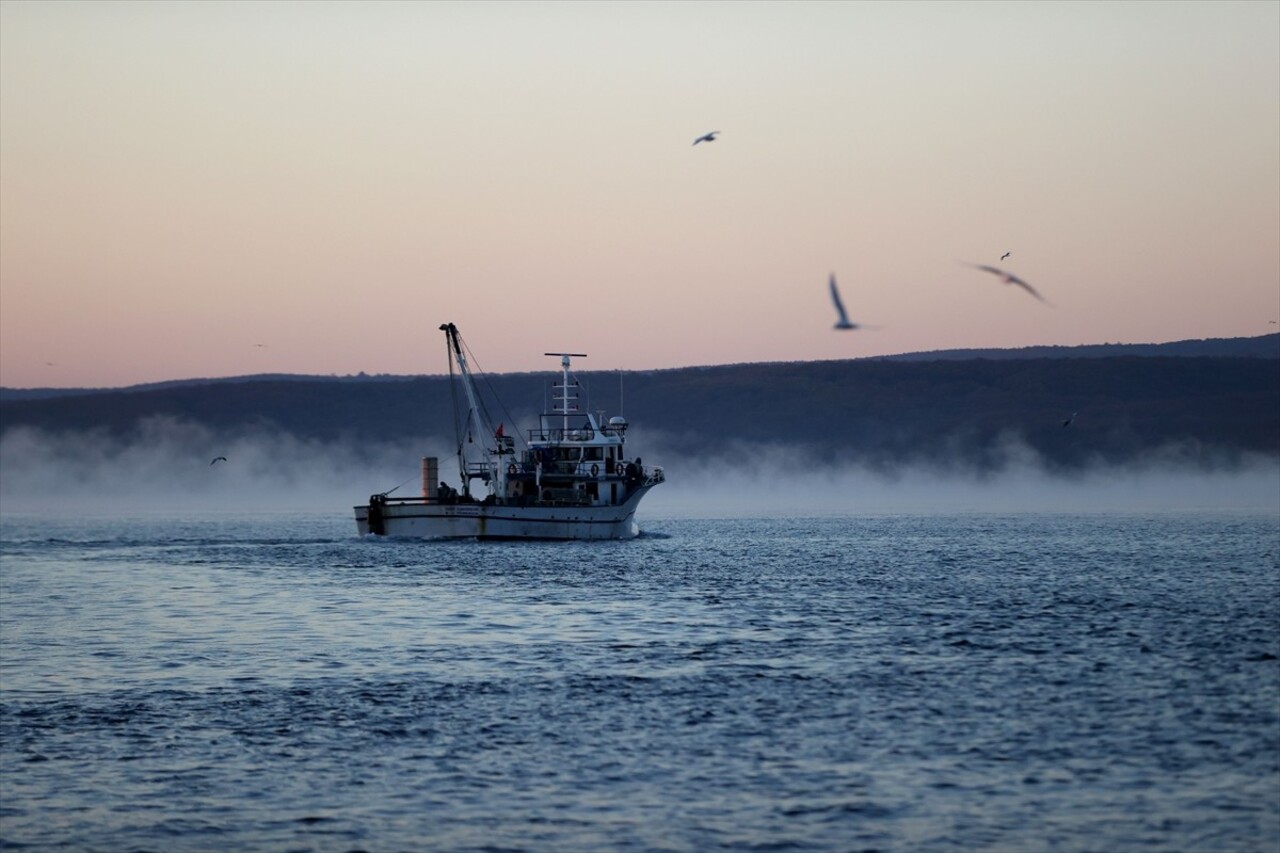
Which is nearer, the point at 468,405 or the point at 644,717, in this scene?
the point at 644,717

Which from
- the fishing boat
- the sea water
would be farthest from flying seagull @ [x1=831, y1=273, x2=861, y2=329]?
the fishing boat

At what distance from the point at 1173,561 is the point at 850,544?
34532mm

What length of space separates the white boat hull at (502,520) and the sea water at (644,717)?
3393 cm

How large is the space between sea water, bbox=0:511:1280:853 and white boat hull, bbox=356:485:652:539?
111 feet

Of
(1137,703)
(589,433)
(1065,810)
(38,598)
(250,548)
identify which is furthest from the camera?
(250,548)

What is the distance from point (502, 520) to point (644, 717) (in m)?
77.6

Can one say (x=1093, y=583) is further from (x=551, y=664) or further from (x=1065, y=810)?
(x=1065, y=810)

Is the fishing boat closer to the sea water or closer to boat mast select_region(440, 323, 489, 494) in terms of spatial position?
boat mast select_region(440, 323, 489, 494)

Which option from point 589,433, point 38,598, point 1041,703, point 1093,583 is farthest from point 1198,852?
point 589,433

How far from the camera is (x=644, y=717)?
34.9 metres

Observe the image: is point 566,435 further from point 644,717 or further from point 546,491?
point 644,717

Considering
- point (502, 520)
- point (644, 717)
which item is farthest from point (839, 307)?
point (502, 520)

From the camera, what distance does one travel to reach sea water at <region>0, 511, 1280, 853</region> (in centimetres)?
2505

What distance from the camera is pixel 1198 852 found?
896 inches
